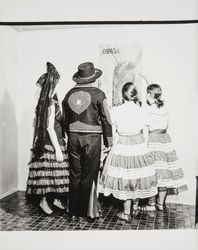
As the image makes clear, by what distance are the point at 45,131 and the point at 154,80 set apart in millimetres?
985

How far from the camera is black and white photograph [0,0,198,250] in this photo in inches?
117

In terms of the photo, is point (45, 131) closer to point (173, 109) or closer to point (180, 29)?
point (173, 109)

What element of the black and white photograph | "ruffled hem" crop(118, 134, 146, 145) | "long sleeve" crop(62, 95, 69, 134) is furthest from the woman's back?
"long sleeve" crop(62, 95, 69, 134)

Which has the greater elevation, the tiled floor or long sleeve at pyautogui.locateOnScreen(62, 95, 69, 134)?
long sleeve at pyautogui.locateOnScreen(62, 95, 69, 134)

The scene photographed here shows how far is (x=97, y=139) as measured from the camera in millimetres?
2982

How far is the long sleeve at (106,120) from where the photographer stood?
2.98 meters

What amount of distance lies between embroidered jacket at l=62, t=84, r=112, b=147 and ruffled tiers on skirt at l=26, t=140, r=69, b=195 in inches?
9.7

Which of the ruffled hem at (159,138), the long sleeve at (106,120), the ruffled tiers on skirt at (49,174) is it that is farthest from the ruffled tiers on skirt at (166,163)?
the ruffled tiers on skirt at (49,174)

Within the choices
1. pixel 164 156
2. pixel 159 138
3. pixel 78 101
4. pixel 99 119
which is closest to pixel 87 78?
pixel 78 101

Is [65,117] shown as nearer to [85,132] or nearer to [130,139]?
[85,132]

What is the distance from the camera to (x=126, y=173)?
2.99 m

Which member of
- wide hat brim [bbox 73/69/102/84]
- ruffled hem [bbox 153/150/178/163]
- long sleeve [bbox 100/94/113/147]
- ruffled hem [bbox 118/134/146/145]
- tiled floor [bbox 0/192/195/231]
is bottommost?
tiled floor [bbox 0/192/195/231]

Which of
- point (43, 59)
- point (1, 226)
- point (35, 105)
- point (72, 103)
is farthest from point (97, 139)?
point (1, 226)

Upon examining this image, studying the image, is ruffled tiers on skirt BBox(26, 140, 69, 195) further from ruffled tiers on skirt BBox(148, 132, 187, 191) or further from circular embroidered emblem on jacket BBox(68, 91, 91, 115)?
ruffled tiers on skirt BBox(148, 132, 187, 191)
